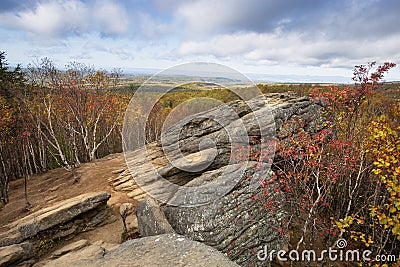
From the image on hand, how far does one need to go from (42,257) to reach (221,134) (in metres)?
8.67

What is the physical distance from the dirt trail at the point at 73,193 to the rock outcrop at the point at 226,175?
72.7 inches

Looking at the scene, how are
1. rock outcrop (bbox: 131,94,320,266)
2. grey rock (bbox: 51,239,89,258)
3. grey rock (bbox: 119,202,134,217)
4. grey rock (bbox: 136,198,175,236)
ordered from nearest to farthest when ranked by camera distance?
rock outcrop (bbox: 131,94,320,266)
grey rock (bbox: 136,198,175,236)
grey rock (bbox: 51,239,89,258)
grey rock (bbox: 119,202,134,217)

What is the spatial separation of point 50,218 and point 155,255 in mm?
6050

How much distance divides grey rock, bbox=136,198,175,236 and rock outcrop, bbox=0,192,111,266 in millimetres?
2884

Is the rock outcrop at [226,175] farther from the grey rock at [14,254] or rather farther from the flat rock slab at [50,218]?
the grey rock at [14,254]

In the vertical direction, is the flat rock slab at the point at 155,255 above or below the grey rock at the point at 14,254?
above

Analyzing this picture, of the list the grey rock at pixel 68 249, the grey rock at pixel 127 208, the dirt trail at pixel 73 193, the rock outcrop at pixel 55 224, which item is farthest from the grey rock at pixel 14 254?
the grey rock at pixel 127 208

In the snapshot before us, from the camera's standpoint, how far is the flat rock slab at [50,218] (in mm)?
8901

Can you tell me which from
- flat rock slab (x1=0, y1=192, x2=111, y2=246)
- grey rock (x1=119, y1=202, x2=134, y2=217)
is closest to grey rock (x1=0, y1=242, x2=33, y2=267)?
flat rock slab (x1=0, y1=192, x2=111, y2=246)

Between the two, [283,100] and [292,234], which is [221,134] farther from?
[292,234]

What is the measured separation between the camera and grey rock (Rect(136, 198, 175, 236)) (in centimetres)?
785

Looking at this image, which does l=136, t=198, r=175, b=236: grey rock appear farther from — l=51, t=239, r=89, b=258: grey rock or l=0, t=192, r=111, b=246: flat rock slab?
l=0, t=192, r=111, b=246: flat rock slab

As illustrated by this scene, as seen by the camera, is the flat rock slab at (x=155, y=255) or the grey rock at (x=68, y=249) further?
the grey rock at (x=68, y=249)

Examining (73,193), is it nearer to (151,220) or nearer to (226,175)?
(151,220)
